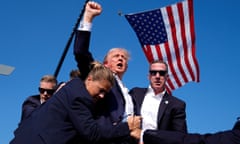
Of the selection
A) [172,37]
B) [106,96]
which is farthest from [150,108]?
[172,37]

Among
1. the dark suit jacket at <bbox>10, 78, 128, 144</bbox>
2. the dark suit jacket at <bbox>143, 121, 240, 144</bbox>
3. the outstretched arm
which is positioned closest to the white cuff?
the outstretched arm

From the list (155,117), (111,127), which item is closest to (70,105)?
(111,127)

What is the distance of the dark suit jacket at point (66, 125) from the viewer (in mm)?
3682

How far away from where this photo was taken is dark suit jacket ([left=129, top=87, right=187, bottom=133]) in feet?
17.2

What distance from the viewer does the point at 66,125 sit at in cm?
377

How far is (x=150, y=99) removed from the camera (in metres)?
5.54

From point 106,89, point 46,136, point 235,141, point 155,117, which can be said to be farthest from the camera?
point 155,117

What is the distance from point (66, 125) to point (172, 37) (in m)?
6.29

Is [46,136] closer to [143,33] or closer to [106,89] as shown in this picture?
[106,89]

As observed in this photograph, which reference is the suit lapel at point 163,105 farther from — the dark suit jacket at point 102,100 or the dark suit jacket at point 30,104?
the dark suit jacket at point 30,104

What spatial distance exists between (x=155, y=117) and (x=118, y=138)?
5.29 ft

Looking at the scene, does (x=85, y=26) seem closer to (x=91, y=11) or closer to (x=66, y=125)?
(x=91, y=11)

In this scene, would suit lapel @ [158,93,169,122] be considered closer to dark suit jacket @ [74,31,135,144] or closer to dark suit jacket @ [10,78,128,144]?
dark suit jacket @ [74,31,135,144]

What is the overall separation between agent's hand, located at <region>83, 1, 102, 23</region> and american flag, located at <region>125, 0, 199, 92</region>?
5303mm
